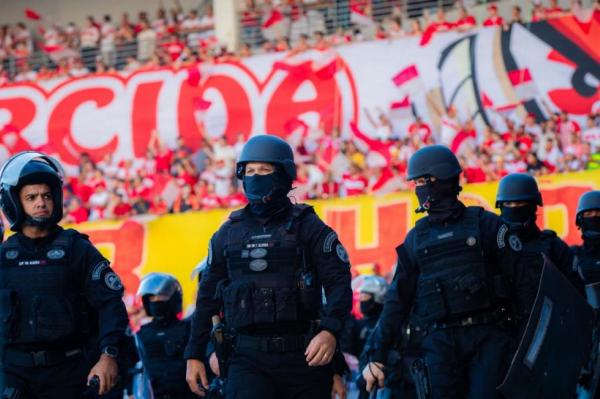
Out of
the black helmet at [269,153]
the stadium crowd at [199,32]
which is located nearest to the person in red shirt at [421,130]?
the stadium crowd at [199,32]

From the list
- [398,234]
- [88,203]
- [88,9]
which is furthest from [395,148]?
[88,9]

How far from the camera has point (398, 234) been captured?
739 inches

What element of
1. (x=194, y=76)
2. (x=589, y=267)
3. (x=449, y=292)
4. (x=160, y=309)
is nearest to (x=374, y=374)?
(x=449, y=292)

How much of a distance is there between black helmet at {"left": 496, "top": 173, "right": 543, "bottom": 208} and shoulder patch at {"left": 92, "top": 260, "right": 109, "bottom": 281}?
11.3 ft

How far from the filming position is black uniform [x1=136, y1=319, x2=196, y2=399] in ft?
38.7

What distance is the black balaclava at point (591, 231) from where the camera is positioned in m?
11.1

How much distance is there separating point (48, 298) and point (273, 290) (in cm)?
137

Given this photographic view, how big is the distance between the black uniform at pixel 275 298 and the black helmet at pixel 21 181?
3.51 feet

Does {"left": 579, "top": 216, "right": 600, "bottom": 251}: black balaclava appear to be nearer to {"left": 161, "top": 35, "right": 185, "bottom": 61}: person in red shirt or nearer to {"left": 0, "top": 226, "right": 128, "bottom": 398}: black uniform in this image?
{"left": 0, "top": 226, "right": 128, "bottom": 398}: black uniform

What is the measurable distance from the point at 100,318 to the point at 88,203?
52.4 ft

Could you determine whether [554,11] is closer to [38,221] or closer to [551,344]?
[551,344]

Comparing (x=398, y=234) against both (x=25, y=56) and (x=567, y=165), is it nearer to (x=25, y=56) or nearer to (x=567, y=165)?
(x=567, y=165)

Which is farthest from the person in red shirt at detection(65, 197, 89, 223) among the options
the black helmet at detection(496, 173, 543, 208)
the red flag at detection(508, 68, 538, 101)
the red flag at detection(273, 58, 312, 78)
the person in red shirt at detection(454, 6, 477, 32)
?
the black helmet at detection(496, 173, 543, 208)

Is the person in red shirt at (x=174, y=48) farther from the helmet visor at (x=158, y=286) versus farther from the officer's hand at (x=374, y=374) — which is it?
the officer's hand at (x=374, y=374)
